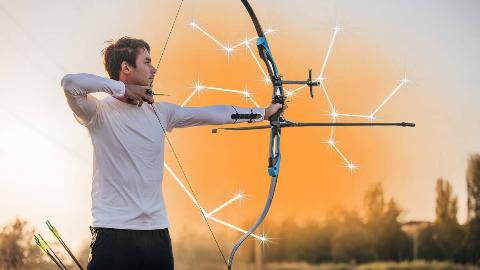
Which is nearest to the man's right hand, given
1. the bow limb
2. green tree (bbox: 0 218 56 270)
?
the bow limb

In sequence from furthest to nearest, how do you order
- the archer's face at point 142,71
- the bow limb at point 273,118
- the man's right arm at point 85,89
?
the bow limb at point 273,118 → the archer's face at point 142,71 → the man's right arm at point 85,89

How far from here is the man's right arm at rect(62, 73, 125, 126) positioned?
97.6 inches

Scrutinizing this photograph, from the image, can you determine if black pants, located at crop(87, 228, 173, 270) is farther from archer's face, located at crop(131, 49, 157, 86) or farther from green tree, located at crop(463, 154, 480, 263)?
green tree, located at crop(463, 154, 480, 263)

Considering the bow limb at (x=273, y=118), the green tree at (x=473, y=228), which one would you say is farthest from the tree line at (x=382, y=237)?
the bow limb at (x=273, y=118)

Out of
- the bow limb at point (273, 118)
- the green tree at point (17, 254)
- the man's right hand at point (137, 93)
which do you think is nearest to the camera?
the man's right hand at point (137, 93)

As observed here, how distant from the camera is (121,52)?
2740 mm

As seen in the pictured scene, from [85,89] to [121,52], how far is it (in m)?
0.29

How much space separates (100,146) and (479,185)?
1103cm

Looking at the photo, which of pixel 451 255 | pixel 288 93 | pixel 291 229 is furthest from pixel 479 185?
pixel 288 93

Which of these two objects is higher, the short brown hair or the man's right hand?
the short brown hair

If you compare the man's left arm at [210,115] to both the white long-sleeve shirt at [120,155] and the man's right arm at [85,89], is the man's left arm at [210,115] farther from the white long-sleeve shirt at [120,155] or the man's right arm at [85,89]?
the man's right arm at [85,89]

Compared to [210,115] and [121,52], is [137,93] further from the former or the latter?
[210,115]

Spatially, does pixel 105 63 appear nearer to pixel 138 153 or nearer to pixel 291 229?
pixel 138 153

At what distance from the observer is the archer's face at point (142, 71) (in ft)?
8.92
